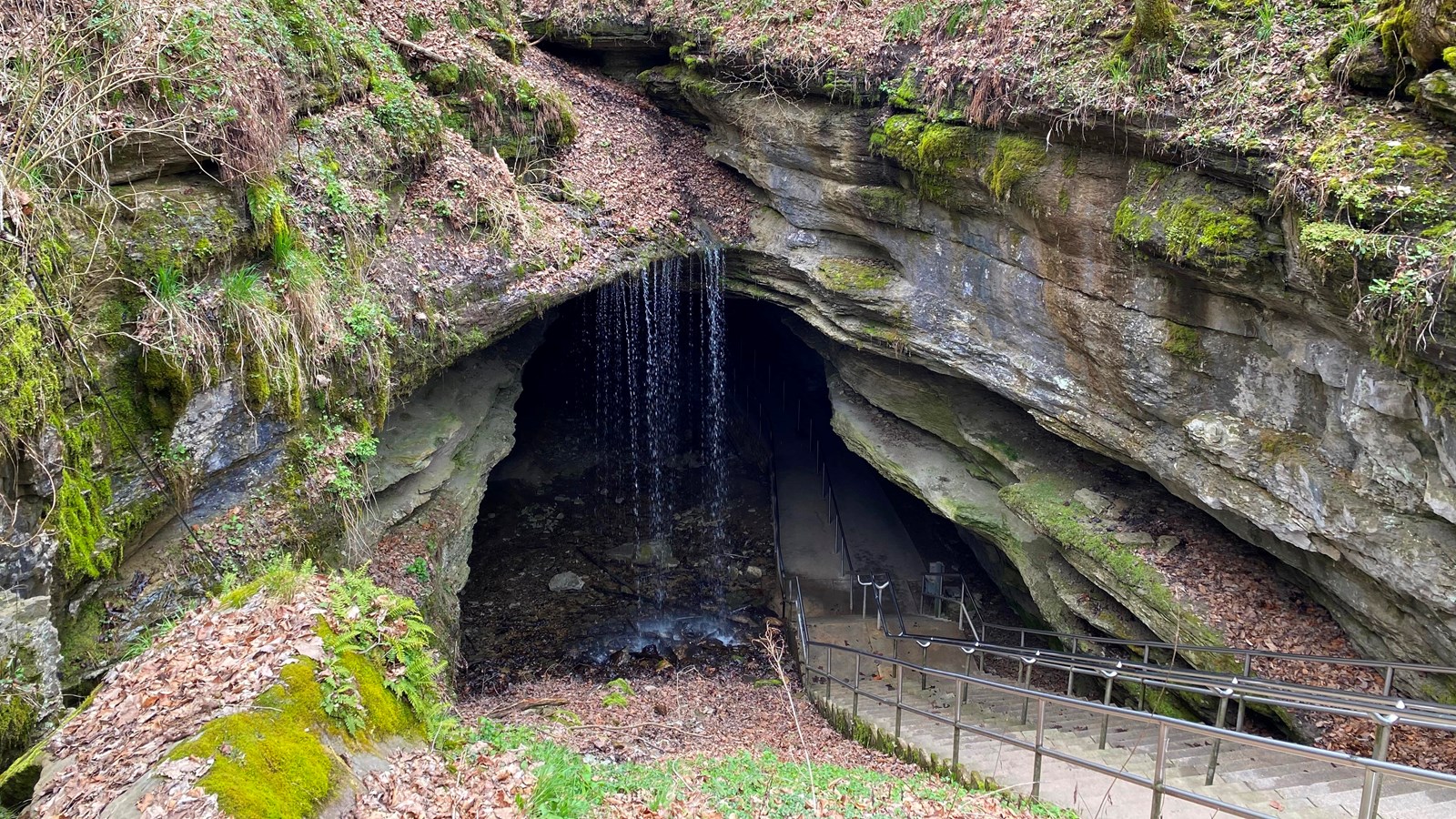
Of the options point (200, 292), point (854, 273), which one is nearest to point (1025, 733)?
point (854, 273)

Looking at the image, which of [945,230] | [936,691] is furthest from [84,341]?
[936,691]

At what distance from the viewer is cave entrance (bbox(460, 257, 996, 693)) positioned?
13008 mm

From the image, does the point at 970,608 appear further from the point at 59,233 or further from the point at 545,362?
the point at 59,233

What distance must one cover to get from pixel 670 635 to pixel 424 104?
8.65 meters

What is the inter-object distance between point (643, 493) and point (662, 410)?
1.81m

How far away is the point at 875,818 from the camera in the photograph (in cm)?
515

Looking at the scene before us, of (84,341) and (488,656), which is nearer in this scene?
(84,341)

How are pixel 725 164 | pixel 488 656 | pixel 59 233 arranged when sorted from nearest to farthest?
pixel 59 233 → pixel 488 656 → pixel 725 164

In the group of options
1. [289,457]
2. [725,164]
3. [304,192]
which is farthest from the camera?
[725,164]

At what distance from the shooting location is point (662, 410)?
17.1 m

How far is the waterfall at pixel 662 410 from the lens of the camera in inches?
562

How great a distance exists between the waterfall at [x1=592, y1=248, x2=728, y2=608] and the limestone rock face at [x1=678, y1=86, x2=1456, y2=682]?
128 inches

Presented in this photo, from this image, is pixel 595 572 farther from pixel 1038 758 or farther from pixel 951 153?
pixel 1038 758

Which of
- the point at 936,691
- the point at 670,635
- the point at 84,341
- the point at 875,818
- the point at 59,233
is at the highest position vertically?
the point at 59,233
